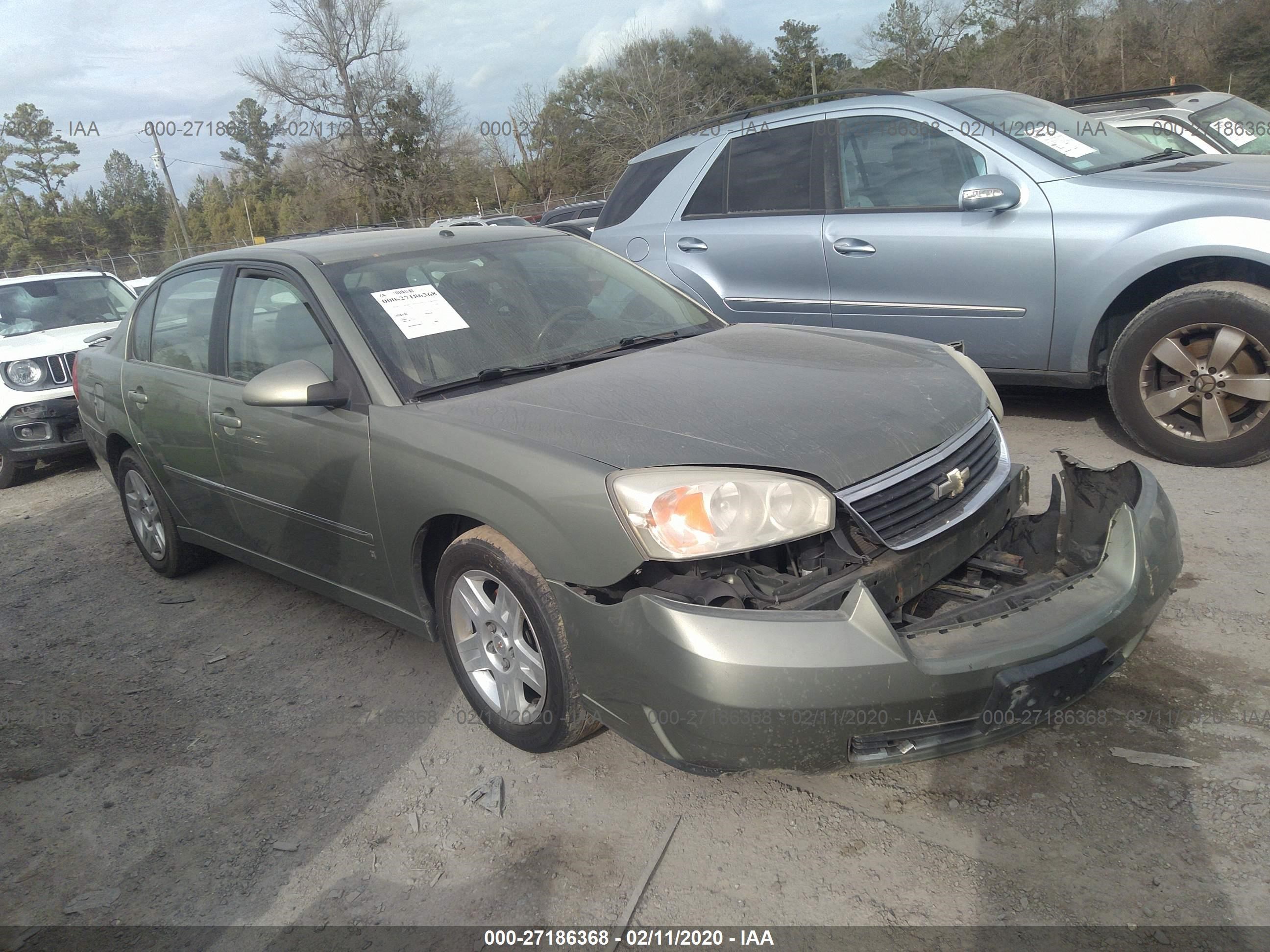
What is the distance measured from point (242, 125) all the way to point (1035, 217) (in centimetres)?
4544

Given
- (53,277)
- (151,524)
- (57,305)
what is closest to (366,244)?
(151,524)

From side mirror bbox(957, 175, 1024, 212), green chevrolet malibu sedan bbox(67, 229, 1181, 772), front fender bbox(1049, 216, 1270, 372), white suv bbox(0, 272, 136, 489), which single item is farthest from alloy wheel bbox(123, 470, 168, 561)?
front fender bbox(1049, 216, 1270, 372)

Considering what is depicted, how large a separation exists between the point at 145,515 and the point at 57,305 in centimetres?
536

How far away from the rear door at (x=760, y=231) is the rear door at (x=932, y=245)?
0.43 feet

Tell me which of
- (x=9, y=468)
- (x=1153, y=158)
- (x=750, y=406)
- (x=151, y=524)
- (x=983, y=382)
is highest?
(x=1153, y=158)

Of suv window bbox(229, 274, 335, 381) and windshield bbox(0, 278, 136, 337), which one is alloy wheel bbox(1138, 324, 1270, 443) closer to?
suv window bbox(229, 274, 335, 381)

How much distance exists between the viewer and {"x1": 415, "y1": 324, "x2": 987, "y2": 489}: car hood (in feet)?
8.06

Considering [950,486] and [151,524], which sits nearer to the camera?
[950,486]

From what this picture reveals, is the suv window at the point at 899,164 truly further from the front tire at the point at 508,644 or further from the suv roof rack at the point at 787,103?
the front tire at the point at 508,644

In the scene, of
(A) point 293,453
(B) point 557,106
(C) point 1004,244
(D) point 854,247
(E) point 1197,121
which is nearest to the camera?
(A) point 293,453

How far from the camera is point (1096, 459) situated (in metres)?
4.77

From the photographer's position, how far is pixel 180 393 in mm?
4090

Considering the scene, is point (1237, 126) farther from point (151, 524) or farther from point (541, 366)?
point (151, 524)

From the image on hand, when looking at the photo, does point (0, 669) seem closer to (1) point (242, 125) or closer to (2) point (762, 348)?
(2) point (762, 348)
